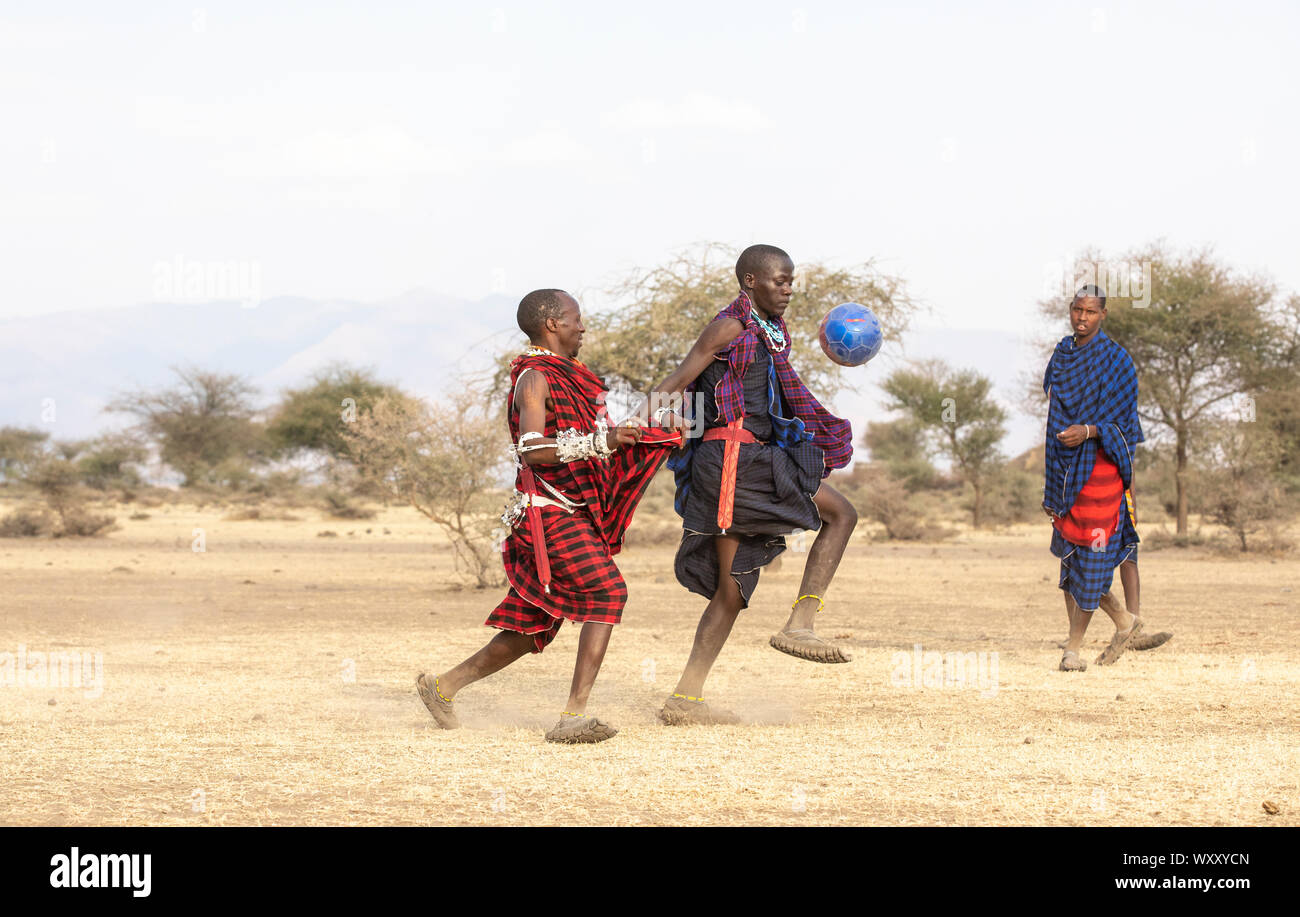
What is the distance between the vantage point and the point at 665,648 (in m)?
9.65

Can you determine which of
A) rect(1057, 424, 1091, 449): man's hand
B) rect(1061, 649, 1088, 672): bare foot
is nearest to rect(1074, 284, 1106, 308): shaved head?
rect(1057, 424, 1091, 449): man's hand

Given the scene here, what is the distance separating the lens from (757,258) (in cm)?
637

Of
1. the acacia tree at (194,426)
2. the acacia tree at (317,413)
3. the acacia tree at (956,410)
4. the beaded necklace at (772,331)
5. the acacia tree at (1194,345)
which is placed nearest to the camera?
the beaded necklace at (772,331)

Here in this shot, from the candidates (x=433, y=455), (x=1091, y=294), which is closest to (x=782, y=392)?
(x=1091, y=294)

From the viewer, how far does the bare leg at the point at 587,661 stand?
5786mm

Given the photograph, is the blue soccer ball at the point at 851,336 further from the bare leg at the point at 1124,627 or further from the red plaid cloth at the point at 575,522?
the bare leg at the point at 1124,627

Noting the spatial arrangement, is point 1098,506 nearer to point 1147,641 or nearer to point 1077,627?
point 1077,627

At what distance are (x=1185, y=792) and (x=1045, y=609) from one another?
8083mm

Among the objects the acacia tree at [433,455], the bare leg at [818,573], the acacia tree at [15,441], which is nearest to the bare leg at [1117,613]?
the bare leg at [818,573]

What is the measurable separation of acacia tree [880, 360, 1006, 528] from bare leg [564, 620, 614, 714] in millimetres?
29022

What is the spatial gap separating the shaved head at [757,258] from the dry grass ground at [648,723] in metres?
2.14

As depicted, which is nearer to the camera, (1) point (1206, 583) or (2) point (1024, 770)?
(2) point (1024, 770)
